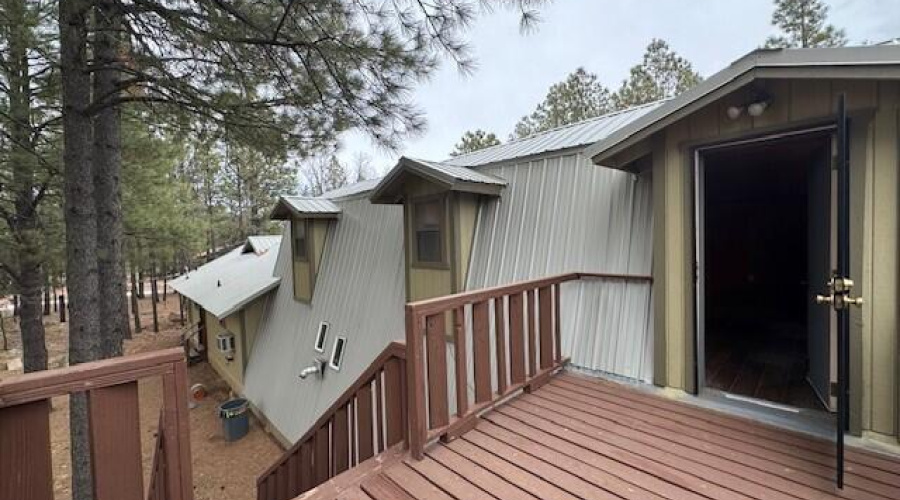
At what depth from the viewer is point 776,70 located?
2629 mm

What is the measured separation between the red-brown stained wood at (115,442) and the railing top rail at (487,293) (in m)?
1.35

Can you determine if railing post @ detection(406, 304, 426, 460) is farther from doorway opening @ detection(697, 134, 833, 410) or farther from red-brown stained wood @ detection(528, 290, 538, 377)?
doorway opening @ detection(697, 134, 833, 410)

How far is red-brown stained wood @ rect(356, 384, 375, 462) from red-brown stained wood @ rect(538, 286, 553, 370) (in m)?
1.68

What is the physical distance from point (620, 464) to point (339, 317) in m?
6.11

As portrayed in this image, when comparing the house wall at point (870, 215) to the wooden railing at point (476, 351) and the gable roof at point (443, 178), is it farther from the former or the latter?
the gable roof at point (443, 178)

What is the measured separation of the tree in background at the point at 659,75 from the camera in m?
16.3

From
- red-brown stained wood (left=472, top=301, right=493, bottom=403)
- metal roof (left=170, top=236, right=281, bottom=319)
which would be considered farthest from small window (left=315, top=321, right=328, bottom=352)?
red-brown stained wood (left=472, top=301, right=493, bottom=403)

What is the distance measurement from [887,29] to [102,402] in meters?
19.7

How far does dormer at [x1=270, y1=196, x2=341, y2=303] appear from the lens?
8.43 metres

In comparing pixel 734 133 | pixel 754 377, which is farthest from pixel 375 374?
pixel 754 377

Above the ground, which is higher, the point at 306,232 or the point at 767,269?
the point at 306,232

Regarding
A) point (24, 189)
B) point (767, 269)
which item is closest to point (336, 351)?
point (24, 189)

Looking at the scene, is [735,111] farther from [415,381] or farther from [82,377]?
[82,377]

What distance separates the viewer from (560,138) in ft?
18.9
